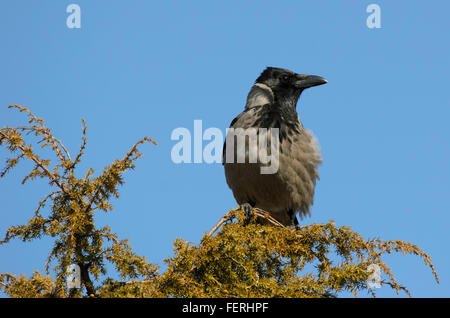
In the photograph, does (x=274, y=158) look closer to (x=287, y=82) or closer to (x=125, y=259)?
(x=287, y=82)

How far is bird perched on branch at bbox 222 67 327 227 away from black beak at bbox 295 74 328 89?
0.66 feet

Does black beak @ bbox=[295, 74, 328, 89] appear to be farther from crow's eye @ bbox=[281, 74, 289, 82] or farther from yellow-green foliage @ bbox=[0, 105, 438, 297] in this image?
yellow-green foliage @ bbox=[0, 105, 438, 297]

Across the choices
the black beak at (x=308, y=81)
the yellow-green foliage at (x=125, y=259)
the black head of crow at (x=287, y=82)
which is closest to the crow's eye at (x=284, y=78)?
the black head of crow at (x=287, y=82)

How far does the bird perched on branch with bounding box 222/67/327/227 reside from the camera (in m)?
6.81

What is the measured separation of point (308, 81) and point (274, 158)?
1.55 meters

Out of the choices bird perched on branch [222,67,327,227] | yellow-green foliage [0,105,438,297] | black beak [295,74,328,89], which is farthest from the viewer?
black beak [295,74,328,89]

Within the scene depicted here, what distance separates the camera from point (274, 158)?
6777mm

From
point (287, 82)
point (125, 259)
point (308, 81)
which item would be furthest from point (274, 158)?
point (125, 259)

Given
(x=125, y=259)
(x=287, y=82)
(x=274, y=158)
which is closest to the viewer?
(x=125, y=259)

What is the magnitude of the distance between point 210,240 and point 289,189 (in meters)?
3.37

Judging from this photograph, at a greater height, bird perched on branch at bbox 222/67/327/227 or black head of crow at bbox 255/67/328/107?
black head of crow at bbox 255/67/328/107

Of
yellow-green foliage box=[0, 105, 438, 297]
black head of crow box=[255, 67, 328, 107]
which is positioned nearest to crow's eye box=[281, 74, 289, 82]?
black head of crow box=[255, 67, 328, 107]

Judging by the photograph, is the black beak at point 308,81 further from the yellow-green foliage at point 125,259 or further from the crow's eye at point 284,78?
the yellow-green foliage at point 125,259
